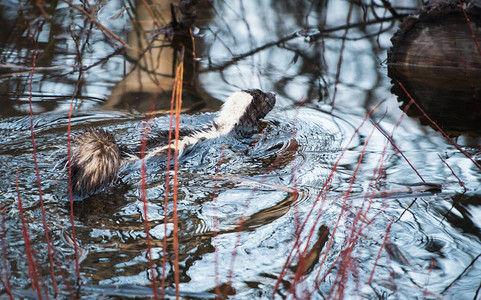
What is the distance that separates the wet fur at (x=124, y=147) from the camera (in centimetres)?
376

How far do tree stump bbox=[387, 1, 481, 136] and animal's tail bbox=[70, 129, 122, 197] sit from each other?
120 inches

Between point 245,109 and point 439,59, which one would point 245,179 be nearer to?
point 245,109

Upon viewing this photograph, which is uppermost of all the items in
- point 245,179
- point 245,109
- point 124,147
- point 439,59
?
point 439,59

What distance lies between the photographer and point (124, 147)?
429cm

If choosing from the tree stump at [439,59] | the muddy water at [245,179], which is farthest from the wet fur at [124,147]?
the tree stump at [439,59]

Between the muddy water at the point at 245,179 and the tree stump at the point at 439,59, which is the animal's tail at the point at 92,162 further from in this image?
the tree stump at the point at 439,59

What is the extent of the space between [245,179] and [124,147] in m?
0.96

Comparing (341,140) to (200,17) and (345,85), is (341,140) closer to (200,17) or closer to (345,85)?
(345,85)

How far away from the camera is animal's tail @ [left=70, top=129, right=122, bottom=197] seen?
374 cm

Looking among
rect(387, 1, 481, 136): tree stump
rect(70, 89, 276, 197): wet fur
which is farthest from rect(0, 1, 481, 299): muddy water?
rect(387, 1, 481, 136): tree stump

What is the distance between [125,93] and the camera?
5.73 metres

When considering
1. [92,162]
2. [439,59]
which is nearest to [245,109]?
[92,162]

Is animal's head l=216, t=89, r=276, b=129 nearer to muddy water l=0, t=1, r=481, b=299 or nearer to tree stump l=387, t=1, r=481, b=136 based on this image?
muddy water l=0, t=1, r=481, b=299

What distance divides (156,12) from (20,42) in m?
2.20
